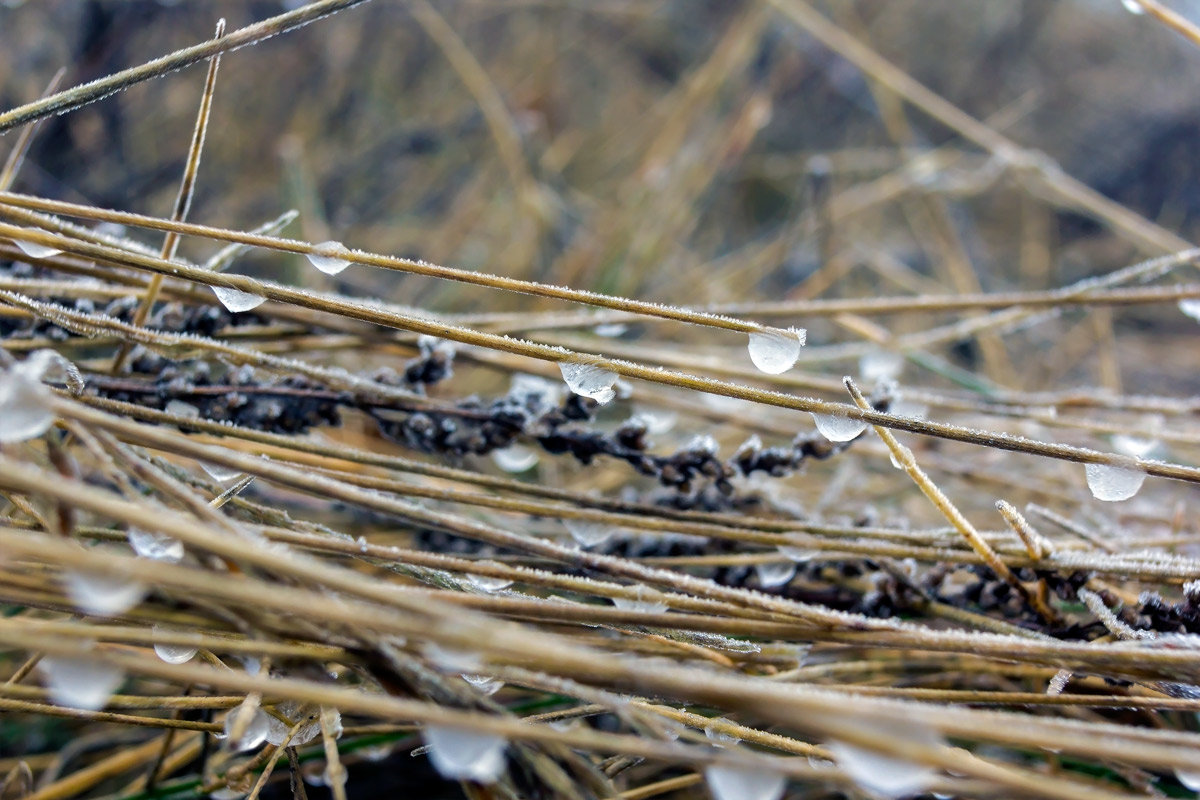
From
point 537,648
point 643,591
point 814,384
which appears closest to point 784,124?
point 814,384

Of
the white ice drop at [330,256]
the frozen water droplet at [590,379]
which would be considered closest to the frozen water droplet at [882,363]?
the frozen water droplet at [590,379]

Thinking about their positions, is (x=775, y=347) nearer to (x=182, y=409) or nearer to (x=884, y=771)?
(x=884, y=771)

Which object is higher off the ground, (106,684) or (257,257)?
(257,257)

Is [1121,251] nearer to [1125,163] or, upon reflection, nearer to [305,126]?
[1125,163]

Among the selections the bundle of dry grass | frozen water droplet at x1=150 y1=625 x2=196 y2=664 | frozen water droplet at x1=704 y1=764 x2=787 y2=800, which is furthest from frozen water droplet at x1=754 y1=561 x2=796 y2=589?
frozen water droplet at x1=150 y1=625 x2=196 y2=664

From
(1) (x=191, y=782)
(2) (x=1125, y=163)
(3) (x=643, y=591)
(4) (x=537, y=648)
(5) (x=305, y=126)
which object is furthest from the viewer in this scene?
(2) (x=1125, y=163)

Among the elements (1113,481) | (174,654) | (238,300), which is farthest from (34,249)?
(1113,481)
